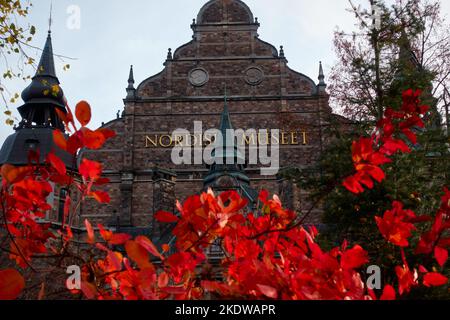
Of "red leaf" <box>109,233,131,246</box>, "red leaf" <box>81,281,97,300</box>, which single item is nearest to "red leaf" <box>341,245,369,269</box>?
"red leaf" <box>109,233,131,246</box>

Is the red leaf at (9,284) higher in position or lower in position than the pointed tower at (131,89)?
lower

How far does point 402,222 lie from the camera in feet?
8.18

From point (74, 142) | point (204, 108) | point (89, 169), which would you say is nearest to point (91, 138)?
point (74, 142)

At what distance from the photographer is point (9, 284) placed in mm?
1755

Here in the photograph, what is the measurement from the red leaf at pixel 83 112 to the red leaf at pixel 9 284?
2.50ft

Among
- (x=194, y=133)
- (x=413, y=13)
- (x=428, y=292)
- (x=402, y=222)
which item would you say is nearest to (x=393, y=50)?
(x=413, y=13)

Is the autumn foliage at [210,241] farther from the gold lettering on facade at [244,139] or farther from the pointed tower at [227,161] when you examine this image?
the gold lettering on facade at [244,139]

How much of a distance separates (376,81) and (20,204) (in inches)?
374

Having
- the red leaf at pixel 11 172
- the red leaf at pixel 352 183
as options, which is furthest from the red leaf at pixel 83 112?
the red leaf at pixel 352 183

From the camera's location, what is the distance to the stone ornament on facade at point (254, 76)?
24.7m

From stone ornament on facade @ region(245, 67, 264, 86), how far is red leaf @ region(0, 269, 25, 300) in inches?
921

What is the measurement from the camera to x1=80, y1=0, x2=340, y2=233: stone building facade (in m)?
23.3

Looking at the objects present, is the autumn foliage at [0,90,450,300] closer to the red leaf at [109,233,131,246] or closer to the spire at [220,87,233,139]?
the red leaf at [109,233,131,246]

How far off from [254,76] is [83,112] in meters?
23.1
